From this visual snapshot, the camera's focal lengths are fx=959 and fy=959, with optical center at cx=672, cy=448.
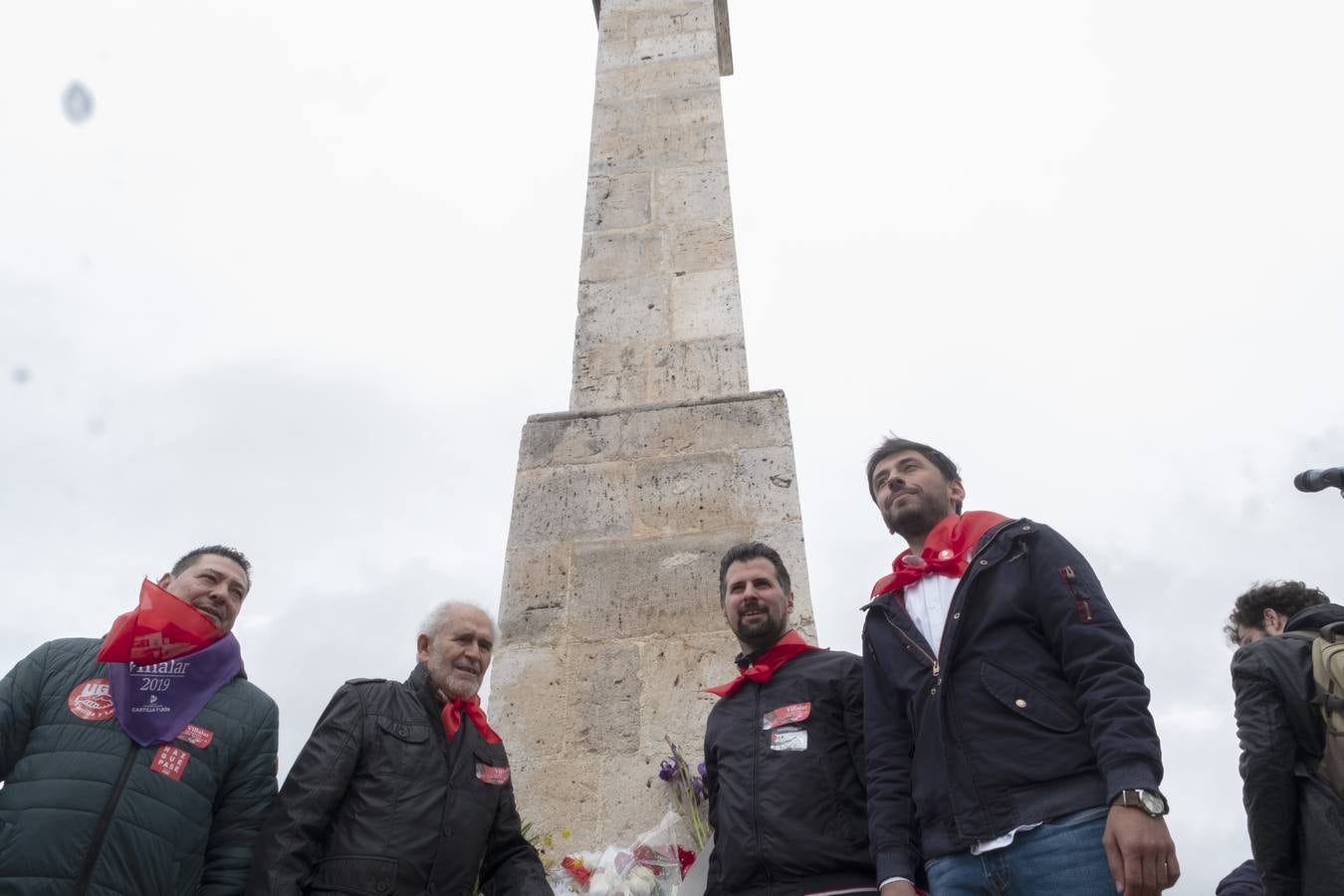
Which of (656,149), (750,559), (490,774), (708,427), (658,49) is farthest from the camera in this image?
(658,49)

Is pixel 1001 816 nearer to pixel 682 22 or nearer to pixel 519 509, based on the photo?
pixel 519 509

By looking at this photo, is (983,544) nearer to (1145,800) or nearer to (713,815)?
(1145,800)

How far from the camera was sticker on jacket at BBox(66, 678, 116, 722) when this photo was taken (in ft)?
8.27

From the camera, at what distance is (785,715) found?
2.65 metres

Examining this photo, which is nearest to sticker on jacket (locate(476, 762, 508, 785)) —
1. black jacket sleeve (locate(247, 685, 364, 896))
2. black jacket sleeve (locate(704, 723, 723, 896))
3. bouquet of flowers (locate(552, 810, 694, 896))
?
black jacket sleeve (locate(247, 685, 364, 896))

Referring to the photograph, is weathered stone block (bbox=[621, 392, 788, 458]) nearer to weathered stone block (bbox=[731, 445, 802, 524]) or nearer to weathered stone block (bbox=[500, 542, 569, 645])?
weathered stone block (bbox=[731, 445, 802, 524])

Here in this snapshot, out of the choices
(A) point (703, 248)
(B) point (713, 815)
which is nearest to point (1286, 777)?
(B) point (713, 815)

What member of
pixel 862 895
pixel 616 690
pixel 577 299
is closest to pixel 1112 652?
pixel 862 895

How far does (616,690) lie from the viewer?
3881mm

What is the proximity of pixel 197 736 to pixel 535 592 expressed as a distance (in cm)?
178

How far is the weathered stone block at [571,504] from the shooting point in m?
4.37

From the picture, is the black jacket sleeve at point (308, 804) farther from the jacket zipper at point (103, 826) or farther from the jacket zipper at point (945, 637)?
the jacket zipper at point (945, 637)

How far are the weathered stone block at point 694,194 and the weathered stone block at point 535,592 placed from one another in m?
2.28

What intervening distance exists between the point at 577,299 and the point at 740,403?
4.39 feet
